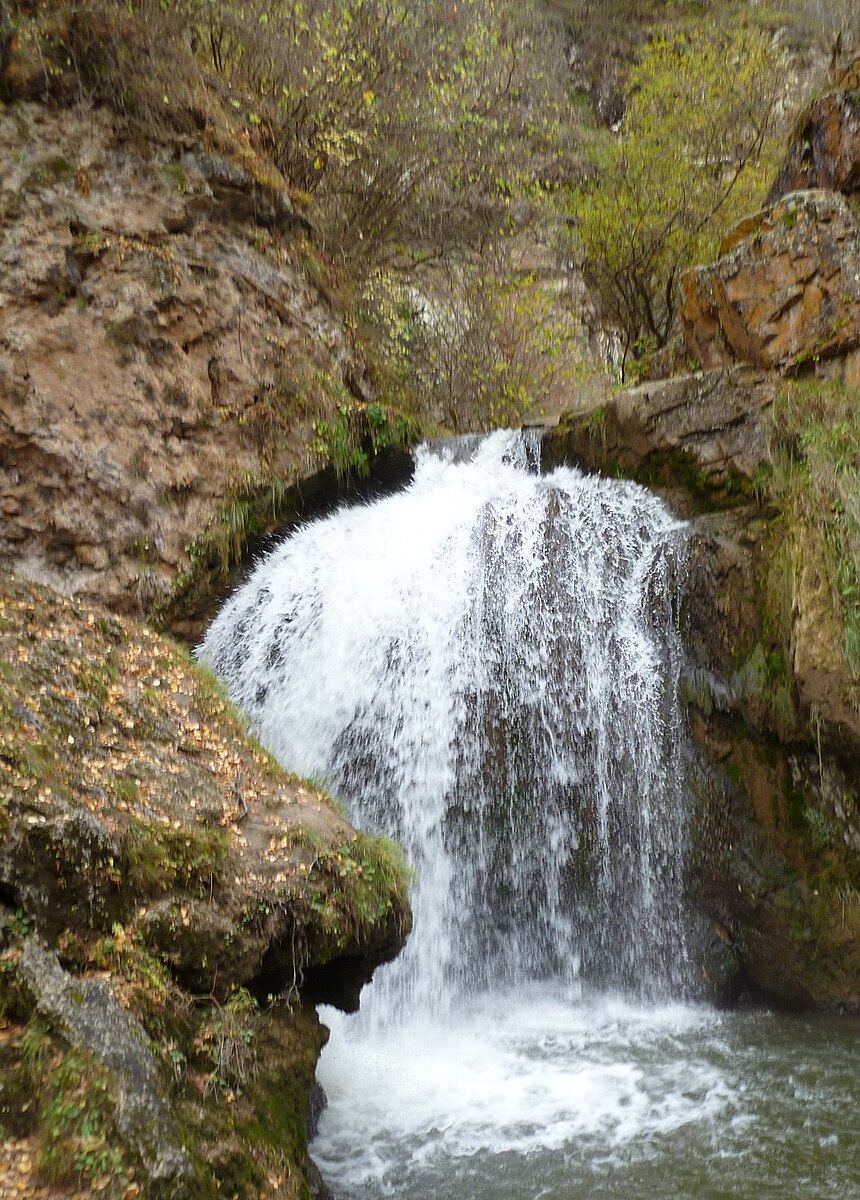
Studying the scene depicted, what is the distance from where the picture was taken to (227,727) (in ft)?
15.7

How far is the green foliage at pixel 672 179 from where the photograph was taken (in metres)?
13.0

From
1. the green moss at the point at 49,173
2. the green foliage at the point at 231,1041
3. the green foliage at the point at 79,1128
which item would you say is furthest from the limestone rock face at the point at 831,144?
the green foliage at the point at 79,1128

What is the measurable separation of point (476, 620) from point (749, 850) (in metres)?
2.90

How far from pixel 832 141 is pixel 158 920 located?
924 cm

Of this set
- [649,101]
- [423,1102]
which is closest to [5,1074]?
[423,1102]

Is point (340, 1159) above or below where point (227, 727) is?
below

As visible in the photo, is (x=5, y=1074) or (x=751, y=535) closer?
(x=5, y=1074)

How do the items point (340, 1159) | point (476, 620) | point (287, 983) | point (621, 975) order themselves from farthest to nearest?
point (476, 620), point (621, 975), point (340, 1159), point (287, 983)

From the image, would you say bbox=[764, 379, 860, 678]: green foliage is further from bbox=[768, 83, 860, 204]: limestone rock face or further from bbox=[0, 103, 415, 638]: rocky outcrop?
bbox=[0, 103, 415, 638]: rocky outcrop

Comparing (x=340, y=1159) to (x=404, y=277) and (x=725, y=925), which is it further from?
(x=404, y=277)

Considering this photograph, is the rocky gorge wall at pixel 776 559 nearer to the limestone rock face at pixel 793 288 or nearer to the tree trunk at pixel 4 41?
the limestone rock face at pixel 793 288

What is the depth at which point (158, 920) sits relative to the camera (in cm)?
337

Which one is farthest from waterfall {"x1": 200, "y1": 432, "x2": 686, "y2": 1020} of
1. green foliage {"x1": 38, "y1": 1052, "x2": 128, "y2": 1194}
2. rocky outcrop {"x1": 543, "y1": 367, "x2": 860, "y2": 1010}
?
green foliage {"x1": 38, "y1": 1052, "x2": 128, "y2": 1194}

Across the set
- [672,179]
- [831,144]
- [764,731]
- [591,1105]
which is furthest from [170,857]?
[672,179]
